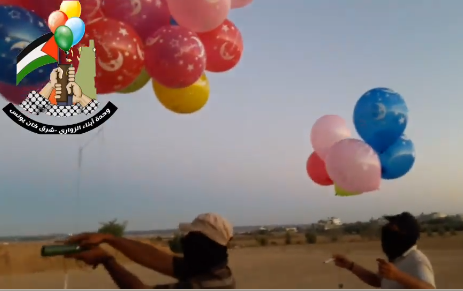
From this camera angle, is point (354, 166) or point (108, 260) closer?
point (108, 260)

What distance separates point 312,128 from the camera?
2.54m

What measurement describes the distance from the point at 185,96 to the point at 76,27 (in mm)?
594

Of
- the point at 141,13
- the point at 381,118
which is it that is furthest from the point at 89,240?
the point at 381,118

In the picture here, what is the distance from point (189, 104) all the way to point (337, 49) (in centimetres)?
96

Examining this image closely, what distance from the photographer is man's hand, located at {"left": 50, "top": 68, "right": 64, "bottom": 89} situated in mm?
2289

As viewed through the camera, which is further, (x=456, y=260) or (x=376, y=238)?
(x=456, y=260)

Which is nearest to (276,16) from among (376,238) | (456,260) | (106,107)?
(106,107)

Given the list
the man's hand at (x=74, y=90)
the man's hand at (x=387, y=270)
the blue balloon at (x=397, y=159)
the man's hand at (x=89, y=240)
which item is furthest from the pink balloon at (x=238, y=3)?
the man's hand at (x=387, y=270)

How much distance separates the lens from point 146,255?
76.2 inches

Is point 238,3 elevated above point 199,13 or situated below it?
above

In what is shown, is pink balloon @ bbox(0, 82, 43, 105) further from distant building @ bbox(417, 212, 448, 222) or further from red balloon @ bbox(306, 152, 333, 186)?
distant building @ bbox(417, 212, 448, 222)

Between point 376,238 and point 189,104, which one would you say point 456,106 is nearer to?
point 376,238

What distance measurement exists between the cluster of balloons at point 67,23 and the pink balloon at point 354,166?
1.31 meters

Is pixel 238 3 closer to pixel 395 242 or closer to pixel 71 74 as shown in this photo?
pixel 71 74
